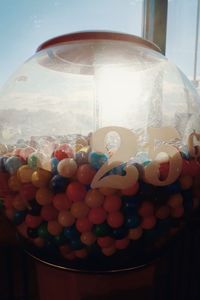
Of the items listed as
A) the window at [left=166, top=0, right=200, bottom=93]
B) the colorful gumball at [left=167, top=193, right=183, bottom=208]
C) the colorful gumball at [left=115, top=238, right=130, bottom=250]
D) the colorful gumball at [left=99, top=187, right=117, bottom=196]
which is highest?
the window at [left=166, top=0, right=200, bottom=93]

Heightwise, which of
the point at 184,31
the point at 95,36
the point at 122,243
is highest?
the point at 184,31

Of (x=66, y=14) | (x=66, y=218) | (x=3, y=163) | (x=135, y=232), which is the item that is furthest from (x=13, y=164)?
(x=66, y=14)

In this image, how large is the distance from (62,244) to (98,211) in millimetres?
93

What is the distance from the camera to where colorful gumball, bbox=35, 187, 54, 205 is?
1.35ft

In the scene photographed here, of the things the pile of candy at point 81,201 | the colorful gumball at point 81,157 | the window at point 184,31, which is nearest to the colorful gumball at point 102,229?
the pile of candy at point 81,201

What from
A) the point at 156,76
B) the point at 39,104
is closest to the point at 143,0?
the point at 156,76

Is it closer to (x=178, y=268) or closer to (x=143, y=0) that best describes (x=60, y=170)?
(x=178, y=268)

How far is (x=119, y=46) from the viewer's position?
1.64ft

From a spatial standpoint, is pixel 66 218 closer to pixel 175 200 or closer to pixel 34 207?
pixel 34 207

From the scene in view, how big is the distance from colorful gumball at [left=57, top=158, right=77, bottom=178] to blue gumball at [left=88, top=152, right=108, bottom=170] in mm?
26

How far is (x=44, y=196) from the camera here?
411mm

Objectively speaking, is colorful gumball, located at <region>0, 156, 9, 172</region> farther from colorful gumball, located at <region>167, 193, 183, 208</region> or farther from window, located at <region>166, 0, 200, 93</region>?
window, located at <region>166, 0, 200, 93</region>

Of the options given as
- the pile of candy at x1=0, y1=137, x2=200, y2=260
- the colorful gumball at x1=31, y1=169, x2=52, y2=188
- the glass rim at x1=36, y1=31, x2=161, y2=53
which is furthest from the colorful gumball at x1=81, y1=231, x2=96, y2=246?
the glass rim at x1=36, y1=31, x2=161, y2=53

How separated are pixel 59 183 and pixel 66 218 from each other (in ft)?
0.19
